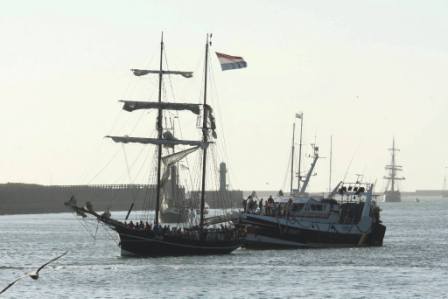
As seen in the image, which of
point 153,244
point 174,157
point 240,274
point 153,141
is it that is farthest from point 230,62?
point 174,157

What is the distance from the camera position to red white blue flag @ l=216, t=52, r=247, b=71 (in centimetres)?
10744

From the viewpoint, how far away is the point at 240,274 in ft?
298

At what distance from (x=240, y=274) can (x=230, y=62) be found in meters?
22.9

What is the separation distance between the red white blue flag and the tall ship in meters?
14.1

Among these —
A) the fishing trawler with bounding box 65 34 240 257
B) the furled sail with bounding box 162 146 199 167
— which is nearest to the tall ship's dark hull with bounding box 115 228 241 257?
the fishing trawler with bounding box 65 34 240 257

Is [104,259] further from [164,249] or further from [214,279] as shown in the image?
[214,279]

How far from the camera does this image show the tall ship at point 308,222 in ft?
381

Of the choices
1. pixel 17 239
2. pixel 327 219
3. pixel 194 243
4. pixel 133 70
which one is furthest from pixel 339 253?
pixel 17 239

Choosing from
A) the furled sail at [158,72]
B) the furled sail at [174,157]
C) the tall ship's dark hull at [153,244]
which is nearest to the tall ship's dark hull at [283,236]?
the tall ship's dark hull at [153,244]

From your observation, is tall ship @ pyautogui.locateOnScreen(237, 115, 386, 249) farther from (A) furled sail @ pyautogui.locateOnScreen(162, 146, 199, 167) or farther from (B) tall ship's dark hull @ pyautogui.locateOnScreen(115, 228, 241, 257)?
(A) furled sail @ pyautogui.locateOnScreen(162, 146, 199, 167)

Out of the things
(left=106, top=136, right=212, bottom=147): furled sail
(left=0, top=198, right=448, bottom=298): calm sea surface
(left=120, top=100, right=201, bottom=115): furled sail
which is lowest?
(left=0, top=198, right=448, bottom=298): calm sea surface

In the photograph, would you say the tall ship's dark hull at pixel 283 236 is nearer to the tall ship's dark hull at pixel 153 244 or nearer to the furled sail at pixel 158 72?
the tall ship's dark hull at pixel 153 244

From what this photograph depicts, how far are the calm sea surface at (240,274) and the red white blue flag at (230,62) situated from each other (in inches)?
595

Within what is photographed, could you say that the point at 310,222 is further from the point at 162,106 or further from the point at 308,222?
the point at 162,106
